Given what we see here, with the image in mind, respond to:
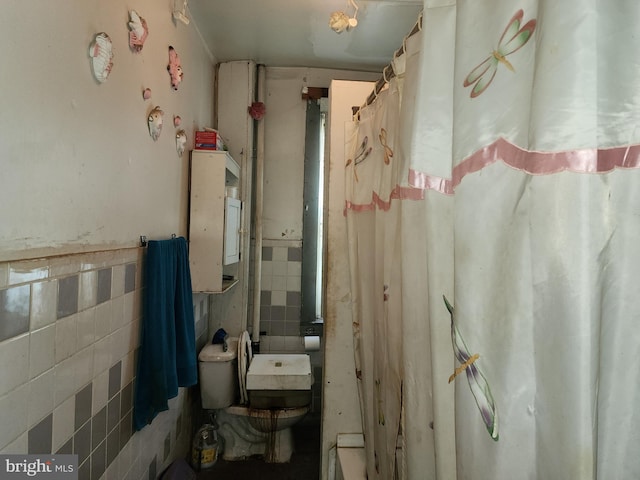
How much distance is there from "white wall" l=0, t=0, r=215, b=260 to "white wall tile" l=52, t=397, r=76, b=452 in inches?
15.3

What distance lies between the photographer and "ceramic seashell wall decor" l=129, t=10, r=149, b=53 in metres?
1.01

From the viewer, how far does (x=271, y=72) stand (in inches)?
87.4

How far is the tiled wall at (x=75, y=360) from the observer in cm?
64

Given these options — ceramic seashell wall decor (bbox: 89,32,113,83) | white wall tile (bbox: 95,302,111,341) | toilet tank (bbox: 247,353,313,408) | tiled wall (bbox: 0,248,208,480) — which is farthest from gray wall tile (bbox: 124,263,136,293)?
toilet tank (bbox: 247,353,313,408)

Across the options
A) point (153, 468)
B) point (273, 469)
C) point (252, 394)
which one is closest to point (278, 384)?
point (252, 394)

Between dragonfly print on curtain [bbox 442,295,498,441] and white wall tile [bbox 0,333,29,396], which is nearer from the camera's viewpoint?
dragonfly print on curtain [bbox 442,295,498,441]

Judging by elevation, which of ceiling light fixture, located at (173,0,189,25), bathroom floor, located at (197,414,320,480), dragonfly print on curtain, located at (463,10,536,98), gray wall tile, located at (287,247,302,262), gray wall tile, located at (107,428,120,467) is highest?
ceiling light fixture, located at (173,0,189,25)

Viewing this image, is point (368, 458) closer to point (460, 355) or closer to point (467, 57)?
point (460, 355)

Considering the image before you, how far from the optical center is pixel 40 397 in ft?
2.32

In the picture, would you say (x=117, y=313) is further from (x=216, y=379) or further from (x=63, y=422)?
(x=216, y=379)

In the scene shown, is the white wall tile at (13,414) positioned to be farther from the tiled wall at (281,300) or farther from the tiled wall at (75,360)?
the tiled wall at (281,300)

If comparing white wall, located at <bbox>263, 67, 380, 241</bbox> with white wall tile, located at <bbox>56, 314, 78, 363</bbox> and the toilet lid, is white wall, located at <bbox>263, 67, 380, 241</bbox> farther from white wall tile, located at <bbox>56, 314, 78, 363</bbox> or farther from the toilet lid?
white wall tile, located at <bbox>56, 314, 78, 363</bbox>

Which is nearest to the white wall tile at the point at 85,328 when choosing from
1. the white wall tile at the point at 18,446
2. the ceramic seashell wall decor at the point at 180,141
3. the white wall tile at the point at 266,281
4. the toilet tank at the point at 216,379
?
the white wall tile at the point at 18,446

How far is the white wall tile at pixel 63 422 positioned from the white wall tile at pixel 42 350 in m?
0.13
